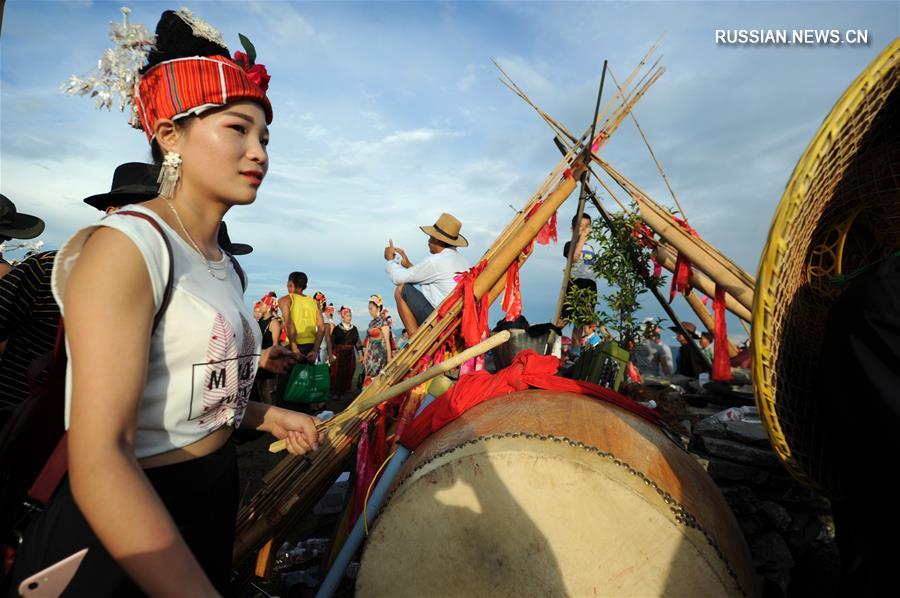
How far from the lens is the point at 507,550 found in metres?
1.60

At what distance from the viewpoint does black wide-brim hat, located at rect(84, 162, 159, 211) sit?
2729mm

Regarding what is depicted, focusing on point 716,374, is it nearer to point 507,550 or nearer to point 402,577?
point 507,550

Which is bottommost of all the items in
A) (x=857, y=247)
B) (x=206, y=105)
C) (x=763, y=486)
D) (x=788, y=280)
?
(x=763, y=486)

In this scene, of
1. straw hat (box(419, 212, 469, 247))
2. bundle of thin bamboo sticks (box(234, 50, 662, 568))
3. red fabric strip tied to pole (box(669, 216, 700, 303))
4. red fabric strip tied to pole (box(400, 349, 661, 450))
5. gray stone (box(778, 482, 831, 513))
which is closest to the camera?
red fabric strip tied to pole (box(400, 349, 661, 450))

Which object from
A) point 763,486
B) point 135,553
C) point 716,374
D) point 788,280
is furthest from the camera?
point 716,374

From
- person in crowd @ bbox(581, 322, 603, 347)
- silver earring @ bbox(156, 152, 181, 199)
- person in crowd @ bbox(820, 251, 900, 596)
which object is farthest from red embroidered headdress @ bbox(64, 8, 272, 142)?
person in crowd @ bbox(581, 322, 603, 347)

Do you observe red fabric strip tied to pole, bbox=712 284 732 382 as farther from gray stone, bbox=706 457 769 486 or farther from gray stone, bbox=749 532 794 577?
gray stone, bbox=749 532 794 577

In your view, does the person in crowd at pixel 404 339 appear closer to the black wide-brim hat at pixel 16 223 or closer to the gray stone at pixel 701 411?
the black wide-brim hat at pixel 16 223

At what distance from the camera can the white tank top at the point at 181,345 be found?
0.98 m

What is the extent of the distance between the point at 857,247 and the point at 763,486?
183 centimetres

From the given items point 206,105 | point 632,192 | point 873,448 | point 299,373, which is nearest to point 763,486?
point 873,448

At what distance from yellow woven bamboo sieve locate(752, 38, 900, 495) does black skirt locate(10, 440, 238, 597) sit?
5.28 ft

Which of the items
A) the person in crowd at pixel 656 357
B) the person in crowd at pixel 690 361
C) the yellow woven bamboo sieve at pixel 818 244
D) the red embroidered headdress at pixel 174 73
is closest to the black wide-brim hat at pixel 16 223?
the red embroidered headdress at pixel 174 73

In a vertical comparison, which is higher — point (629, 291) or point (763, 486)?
point (629, 291)
